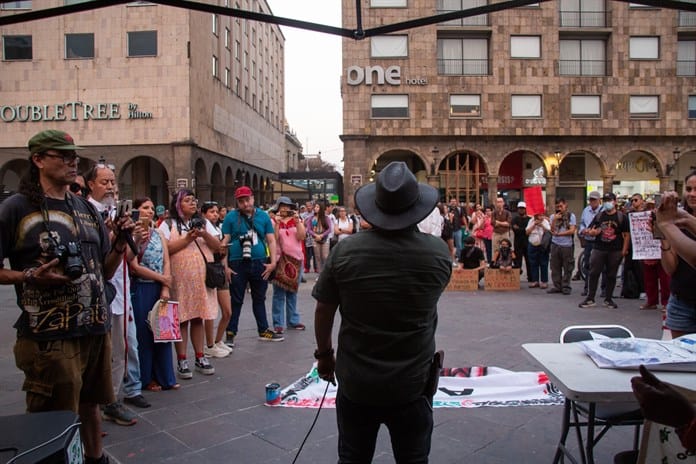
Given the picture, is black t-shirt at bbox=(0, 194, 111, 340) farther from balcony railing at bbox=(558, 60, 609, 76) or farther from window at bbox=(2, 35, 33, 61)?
balcony railing at bbox=(558, 60, 609, 76)

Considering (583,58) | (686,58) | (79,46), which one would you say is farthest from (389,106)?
(686,58)

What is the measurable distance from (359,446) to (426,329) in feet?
2.03

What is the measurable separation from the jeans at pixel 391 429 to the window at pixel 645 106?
32397mm

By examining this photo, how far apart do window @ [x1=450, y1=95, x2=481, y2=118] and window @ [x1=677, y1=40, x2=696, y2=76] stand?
37.5 ft

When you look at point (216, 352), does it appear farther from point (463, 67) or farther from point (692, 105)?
point (692, 105)

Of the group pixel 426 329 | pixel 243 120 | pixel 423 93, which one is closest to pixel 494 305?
pixel 426 329

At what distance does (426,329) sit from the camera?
8.43ft

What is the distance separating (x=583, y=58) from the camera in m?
30.3

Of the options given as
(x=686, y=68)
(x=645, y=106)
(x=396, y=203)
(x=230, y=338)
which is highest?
(x=686, y=68)

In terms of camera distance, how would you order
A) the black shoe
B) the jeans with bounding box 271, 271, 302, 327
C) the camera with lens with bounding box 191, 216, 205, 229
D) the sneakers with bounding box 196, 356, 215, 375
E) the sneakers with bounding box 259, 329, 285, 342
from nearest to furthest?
the black shoe → the camera with lens with bounding box 191, 216, 205, 229 → the sneakers with bounding box 196, 356, 215, 375 → the sneakers with bounding box 259, 329, 285, 342 → the jeans with bounding box 271, 271, 302, 327

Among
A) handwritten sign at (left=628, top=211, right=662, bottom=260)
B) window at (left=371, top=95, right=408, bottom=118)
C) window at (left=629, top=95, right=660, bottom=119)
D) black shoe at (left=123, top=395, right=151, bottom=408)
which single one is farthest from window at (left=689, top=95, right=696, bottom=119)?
black shoe at (left=123, top=395, right=151, bottom=408)

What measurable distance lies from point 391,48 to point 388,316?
28.5 metres

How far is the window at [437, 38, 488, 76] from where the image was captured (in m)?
29.8

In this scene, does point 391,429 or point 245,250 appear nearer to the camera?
point 391,429
